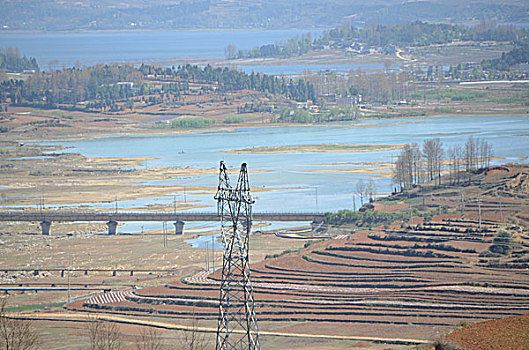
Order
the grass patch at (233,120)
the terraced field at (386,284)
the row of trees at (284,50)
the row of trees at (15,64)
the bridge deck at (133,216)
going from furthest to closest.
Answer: the row of trees at (284,50), the row of trees at (15,64), the grass patch at (233,120), the bridge deck at (133,216), the terraced field at (386,284)

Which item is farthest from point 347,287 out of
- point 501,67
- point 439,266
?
point 501,67

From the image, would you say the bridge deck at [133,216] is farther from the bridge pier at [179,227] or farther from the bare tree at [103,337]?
the bare tree at [103,337]

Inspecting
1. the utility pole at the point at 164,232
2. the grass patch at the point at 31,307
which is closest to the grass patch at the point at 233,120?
the utility pole at the point at 164,232

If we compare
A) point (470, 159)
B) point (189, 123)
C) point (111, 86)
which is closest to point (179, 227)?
point (470, 159)

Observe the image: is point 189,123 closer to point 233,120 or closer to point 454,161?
point 233,120

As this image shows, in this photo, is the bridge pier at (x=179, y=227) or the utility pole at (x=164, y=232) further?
the bridge pier at (x=179, y=227)

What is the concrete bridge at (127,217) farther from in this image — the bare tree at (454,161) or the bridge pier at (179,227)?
the bare tree at (454,161)

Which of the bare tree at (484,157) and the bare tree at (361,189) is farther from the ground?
the bare tree at (484,157)

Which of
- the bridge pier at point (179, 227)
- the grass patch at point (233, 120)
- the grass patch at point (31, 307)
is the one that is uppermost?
the grass patch at point (233, 120)

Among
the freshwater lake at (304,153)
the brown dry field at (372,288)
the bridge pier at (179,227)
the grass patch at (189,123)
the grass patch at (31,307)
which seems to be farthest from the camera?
the grass patch at (189,123)
